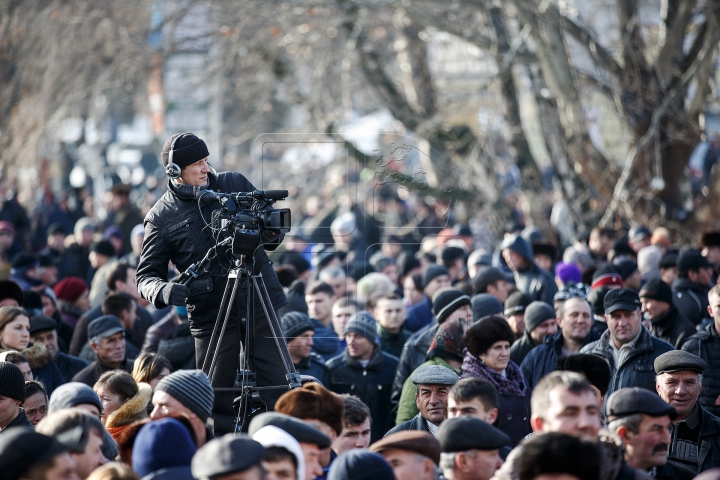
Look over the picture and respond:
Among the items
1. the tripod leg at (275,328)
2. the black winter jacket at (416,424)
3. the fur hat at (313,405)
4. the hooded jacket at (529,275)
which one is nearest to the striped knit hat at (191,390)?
the fur hat at (313,405)

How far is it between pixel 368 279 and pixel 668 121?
5788 millimetres

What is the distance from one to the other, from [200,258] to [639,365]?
3149mm

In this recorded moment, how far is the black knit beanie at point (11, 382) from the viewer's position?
5855 millimetres

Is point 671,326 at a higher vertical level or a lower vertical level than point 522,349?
higher

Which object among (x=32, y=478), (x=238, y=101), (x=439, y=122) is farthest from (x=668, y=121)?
(x=32, y=478)

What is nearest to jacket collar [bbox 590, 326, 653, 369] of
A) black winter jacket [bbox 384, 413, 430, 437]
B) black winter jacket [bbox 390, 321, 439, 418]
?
black winter jacket [bbox 390, 321, 439, 418]

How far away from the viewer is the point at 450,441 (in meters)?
4.79

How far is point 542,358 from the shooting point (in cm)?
767

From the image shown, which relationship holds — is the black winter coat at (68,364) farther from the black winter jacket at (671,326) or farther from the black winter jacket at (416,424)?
the black winter jacket at (671,326)

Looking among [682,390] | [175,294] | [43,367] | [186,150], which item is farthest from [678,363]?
[43,367]

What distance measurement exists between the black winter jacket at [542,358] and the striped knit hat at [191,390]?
315cm

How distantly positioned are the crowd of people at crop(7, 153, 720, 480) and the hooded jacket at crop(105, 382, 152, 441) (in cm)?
1

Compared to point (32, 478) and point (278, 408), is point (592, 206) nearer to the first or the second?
point (278, 408)

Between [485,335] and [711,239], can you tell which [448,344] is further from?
[711,239]
